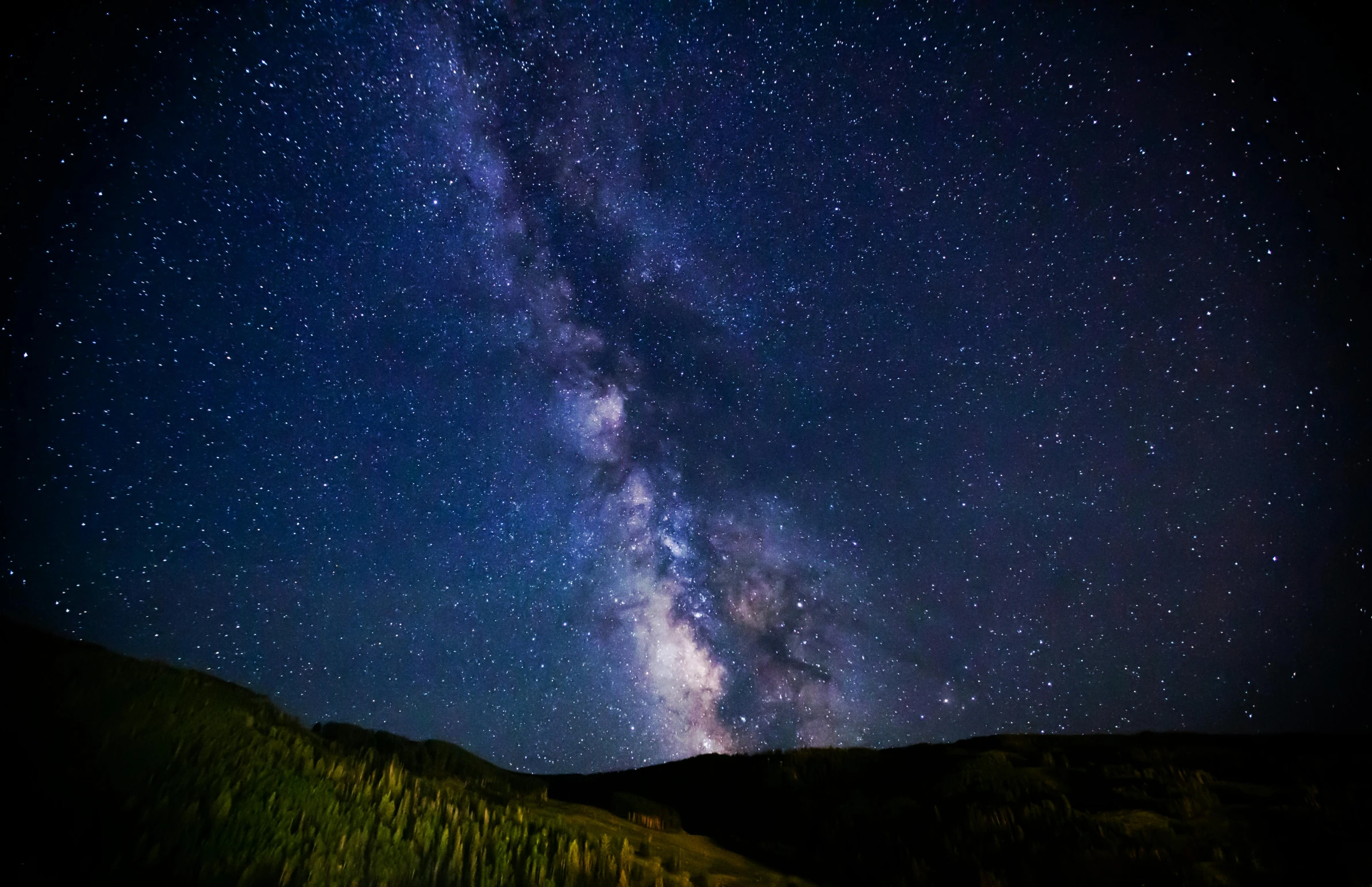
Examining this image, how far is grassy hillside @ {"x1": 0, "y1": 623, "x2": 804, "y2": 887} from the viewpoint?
97.9 inches

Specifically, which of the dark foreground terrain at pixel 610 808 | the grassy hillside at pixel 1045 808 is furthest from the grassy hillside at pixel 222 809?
the grassy hillside at pixel 1045 808

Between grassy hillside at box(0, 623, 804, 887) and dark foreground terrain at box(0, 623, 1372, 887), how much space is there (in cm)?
2

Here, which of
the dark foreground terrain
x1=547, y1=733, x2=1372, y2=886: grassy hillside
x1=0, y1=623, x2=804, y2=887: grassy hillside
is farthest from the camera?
x1=547, y1=733, x2=1372, y2=886: grassy hillside

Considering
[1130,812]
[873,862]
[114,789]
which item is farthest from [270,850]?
[1130,812]

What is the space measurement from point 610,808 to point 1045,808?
5639 mm

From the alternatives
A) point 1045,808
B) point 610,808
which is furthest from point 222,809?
point 1045,808

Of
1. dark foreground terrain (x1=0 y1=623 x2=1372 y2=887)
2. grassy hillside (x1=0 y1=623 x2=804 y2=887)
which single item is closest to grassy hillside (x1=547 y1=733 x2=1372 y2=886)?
dark foreground terrain (x1=0 y1=623 x2=1372 y2=887)

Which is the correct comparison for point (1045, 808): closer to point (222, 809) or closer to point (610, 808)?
point (610, 808)

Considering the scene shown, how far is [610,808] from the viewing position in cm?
806

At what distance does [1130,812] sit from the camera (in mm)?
5980

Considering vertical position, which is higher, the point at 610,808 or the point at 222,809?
the point at 222,809

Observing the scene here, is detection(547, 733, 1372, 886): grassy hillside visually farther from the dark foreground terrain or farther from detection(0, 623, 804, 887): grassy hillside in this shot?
detection(0, 623, 804, 887): grassy hillside

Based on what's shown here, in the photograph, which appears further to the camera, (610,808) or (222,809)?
(610,808)

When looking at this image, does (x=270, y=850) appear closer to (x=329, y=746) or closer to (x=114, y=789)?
(x=114, y=789)
